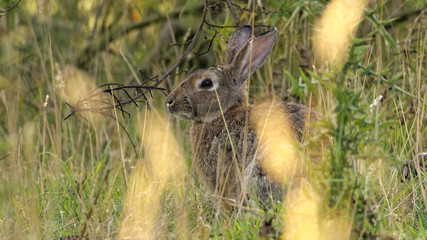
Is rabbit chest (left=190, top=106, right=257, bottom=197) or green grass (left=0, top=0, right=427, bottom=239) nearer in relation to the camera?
green grass (left=0, top=0, right=427, bottom=239)

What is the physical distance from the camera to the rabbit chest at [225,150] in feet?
13.9

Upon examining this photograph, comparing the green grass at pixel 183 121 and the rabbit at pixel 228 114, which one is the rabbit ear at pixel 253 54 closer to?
the rabbit at pixel 228 114

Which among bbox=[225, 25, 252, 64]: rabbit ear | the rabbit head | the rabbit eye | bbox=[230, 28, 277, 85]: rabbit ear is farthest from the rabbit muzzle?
bbox=[225, 25, 252, 64]: rabbit ear

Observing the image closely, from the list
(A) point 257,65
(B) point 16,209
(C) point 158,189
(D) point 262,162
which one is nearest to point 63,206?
(B) point 16,209

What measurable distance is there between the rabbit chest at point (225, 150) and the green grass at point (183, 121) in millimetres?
134

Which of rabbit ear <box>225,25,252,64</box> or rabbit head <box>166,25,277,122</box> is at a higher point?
rabbit ear <box>225,25,252,64</box>

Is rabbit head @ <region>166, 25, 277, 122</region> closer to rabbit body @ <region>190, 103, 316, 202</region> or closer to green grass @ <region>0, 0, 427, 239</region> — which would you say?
rabbit body @ <region>190, 103, 316, 202</region>

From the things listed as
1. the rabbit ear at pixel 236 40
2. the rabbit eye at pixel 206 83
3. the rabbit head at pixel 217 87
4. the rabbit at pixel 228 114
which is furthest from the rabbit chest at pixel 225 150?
the rabbit ear at pixel 236 40

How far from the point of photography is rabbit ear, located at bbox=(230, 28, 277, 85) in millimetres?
4773

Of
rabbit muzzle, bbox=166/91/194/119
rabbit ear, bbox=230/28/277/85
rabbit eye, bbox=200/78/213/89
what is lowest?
rabbit muzzle, bbox=166/91/194/119

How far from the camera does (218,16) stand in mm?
6852

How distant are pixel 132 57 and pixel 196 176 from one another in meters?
2.42

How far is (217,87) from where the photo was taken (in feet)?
16.4

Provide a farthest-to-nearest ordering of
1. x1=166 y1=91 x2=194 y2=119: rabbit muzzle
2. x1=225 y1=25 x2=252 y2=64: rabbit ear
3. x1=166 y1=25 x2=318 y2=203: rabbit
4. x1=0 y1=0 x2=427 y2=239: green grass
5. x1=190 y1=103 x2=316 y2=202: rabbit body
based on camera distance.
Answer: x1=225 y1=25 x2=252 y2=64: rabbit ear
x1=166 y1=91 x2=194 y2=119: rabbit muzzle
x1=166 y1=25 x2=318 y2=203: rabbit
x1=190 y1=103 x2=316 y2=202: rabbit body
x1=0 y1=0 x2=427 y2=239: green grass
